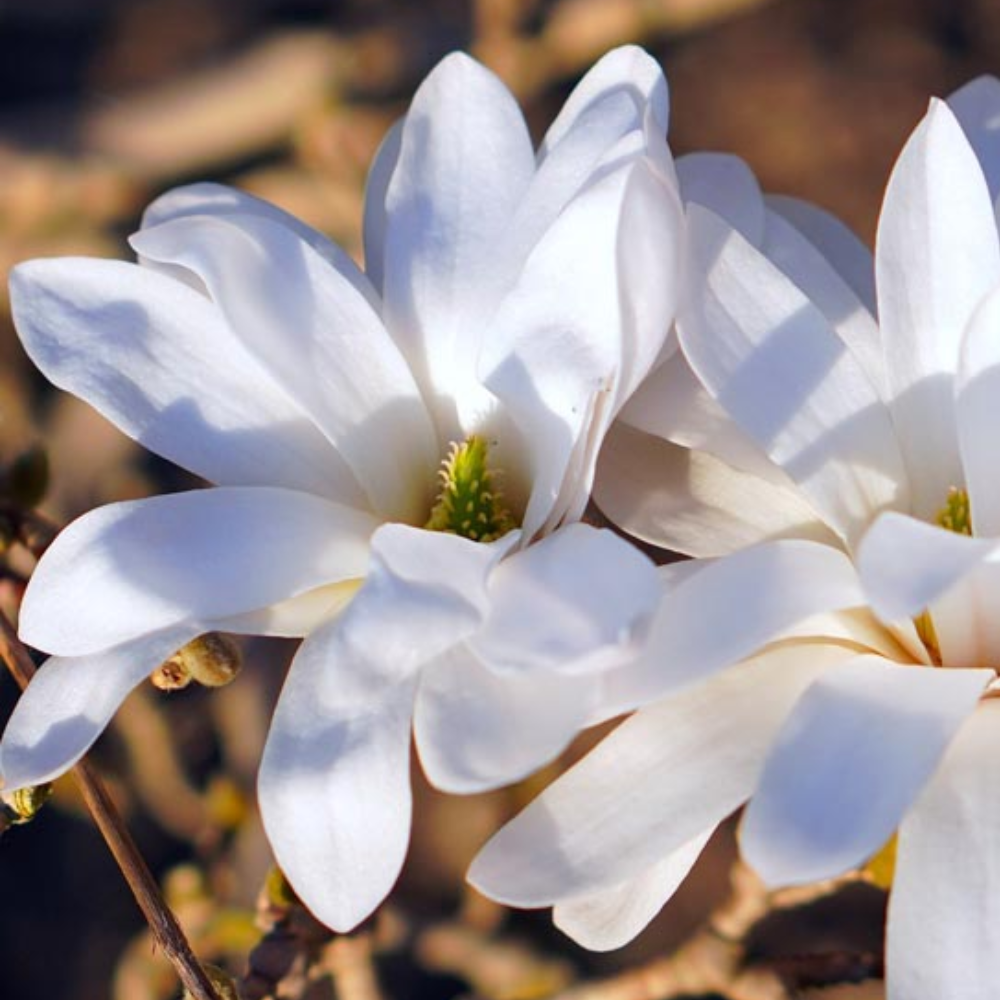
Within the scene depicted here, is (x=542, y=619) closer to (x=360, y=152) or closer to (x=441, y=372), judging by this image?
(x=441, y=372)

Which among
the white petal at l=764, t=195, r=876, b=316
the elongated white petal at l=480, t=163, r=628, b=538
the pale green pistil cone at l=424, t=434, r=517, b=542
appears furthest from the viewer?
the white petal at l=764, t=195, r=876, b=316

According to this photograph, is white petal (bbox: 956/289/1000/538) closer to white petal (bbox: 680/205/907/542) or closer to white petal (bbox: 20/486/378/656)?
white petal (bbox: 680/205/907/542)

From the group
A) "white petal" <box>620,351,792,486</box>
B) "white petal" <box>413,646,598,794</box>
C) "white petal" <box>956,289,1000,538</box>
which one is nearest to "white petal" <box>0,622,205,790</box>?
"white petal" <box>413,646,598,794</box>

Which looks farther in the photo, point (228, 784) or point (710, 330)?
point (228, 784)

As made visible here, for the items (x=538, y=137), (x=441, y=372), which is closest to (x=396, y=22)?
(x=538, y=137)

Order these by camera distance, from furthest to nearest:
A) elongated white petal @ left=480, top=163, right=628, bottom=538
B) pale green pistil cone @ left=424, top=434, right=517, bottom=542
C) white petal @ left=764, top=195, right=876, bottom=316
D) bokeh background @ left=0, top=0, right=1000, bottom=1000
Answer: bokeh background @ left=0, top=0, right=1000, bottom=1000 → white petal @ left=764, top=195, right=876, bottom=316 → pale green pistil cone @ left=424, top=434, right=517, bottom=542 → elongated white petal @ left=480, top=163, right=628, bottom=538
